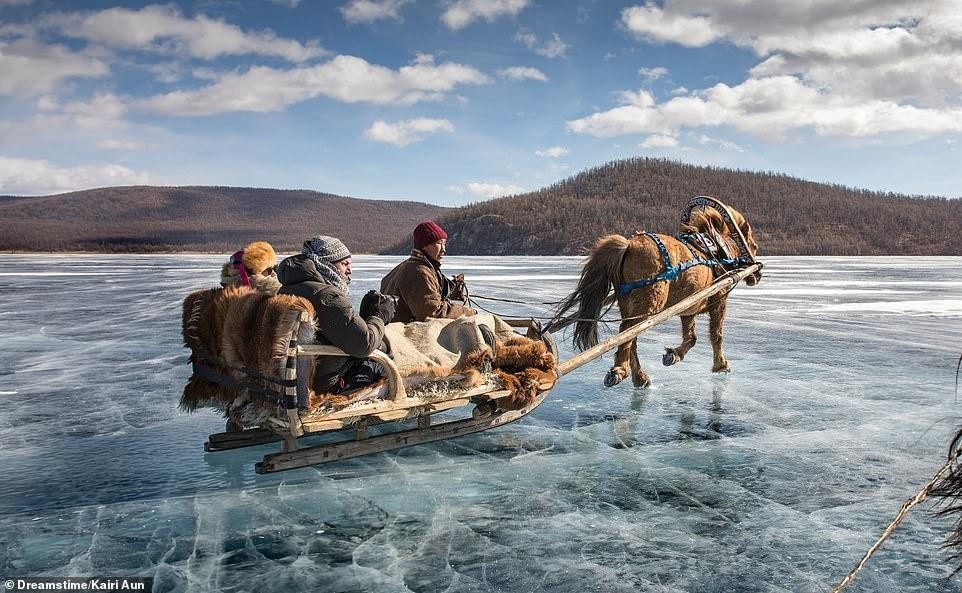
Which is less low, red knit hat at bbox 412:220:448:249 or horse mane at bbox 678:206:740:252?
horse mane at bbox 678:206:740:252

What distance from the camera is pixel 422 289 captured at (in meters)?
5.08

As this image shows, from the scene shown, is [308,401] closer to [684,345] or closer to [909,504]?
[909,504]

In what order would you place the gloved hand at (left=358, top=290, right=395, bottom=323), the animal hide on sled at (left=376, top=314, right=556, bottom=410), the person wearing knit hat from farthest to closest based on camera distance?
the person wearing knit hat < the animal hide on sled at (left=376, top=314, right=556, bottom=410) < the gloved hand at (left=358, top=290, right=395, bottom=323)

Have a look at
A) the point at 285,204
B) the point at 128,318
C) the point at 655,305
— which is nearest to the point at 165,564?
the point at 655,305

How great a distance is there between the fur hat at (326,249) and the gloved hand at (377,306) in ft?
0.98

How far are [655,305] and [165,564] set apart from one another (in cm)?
482

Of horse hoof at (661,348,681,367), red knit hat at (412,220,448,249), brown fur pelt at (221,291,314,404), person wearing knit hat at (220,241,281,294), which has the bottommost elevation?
horse hoof at (661,348,681,367)

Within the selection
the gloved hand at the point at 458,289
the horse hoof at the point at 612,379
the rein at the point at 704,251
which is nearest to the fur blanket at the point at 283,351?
the gloved hand at the point at 458,289

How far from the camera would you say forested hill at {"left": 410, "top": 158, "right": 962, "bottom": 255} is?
10000 cm

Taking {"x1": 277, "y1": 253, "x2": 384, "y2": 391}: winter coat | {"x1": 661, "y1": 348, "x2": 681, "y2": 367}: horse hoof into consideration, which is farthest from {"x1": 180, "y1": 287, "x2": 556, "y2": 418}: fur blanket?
{"x1": 661, "y1": 348, "x2": 681, "y2": 367}: horse hoof

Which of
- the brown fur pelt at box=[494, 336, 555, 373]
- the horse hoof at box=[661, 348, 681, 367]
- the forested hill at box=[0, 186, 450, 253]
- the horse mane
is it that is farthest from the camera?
the forested hill at box=[0, 186, 450, 253]

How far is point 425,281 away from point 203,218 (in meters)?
178

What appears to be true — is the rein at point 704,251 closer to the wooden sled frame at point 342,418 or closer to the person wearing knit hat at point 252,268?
the wooden sled frame at point 342,418

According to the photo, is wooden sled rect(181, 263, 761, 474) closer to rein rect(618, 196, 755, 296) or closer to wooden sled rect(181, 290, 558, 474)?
wooden sled rect(181, 290, 558, 474)
